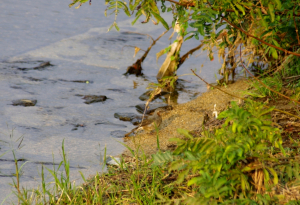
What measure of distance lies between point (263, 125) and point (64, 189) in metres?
1.13

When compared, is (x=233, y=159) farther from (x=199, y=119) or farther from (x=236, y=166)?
(x=199, y=119)

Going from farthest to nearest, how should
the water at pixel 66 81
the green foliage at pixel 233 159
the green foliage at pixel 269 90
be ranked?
the green foliage at pixel 269 90, the water at pixel 66 81, the green foliage at pixel 233 159

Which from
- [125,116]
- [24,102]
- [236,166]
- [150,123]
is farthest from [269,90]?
[24,102]

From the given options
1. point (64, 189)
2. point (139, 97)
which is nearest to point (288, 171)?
point (64, 189)

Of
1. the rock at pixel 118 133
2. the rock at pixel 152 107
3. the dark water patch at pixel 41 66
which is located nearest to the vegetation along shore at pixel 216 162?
the rock at pixel 118 133

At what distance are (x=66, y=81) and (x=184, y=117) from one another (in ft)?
6.19

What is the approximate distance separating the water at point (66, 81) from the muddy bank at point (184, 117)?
0.24 m

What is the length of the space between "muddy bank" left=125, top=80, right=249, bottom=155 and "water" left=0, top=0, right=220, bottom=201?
0.80ft

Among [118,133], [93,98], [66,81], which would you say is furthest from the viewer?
[66,81]

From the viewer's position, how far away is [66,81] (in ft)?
15.0

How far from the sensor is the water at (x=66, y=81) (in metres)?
2.89

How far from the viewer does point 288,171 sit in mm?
1640

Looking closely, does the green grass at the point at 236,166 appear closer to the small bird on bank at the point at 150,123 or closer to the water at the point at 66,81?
the water at the point at 66,81

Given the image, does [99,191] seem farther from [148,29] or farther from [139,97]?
[148,29]
